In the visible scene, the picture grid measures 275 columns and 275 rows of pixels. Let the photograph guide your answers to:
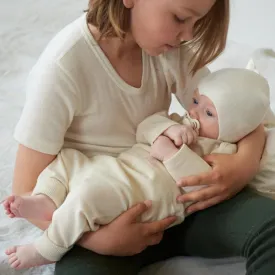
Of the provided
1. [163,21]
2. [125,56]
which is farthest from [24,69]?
→ [163,21]

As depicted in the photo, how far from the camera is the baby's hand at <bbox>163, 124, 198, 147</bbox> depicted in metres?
0.85

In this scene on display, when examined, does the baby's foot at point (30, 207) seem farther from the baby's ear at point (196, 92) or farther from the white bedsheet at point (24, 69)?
the baby's ear at point (196, 92)

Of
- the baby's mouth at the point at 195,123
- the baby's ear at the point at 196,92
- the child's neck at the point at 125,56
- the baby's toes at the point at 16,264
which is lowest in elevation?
the baby's toes at the point at 16,264

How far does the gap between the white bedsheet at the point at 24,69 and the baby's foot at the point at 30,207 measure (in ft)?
0.42

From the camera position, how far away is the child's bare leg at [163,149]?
845 mm

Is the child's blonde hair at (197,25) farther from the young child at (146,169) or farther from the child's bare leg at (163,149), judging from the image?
the child's bare leg at (163,149)

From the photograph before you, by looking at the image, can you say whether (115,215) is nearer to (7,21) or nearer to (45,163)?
(45,163)

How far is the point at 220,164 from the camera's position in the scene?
2.84 feet

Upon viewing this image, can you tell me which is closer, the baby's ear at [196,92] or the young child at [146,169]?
the young child at [146,169]

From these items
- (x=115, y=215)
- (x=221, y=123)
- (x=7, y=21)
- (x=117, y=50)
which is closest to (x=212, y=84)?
(x=221, y=123)

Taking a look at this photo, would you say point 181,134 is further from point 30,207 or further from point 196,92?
point 30,207

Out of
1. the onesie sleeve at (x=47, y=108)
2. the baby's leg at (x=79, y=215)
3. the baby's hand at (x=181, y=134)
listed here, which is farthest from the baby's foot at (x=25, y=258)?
the baby's hand at (x=181, y=134)

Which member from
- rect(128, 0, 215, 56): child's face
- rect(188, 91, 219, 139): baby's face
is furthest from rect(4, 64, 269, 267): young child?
rect(128, 0, 215, 56): child's face

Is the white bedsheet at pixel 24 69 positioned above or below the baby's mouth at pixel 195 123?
below
